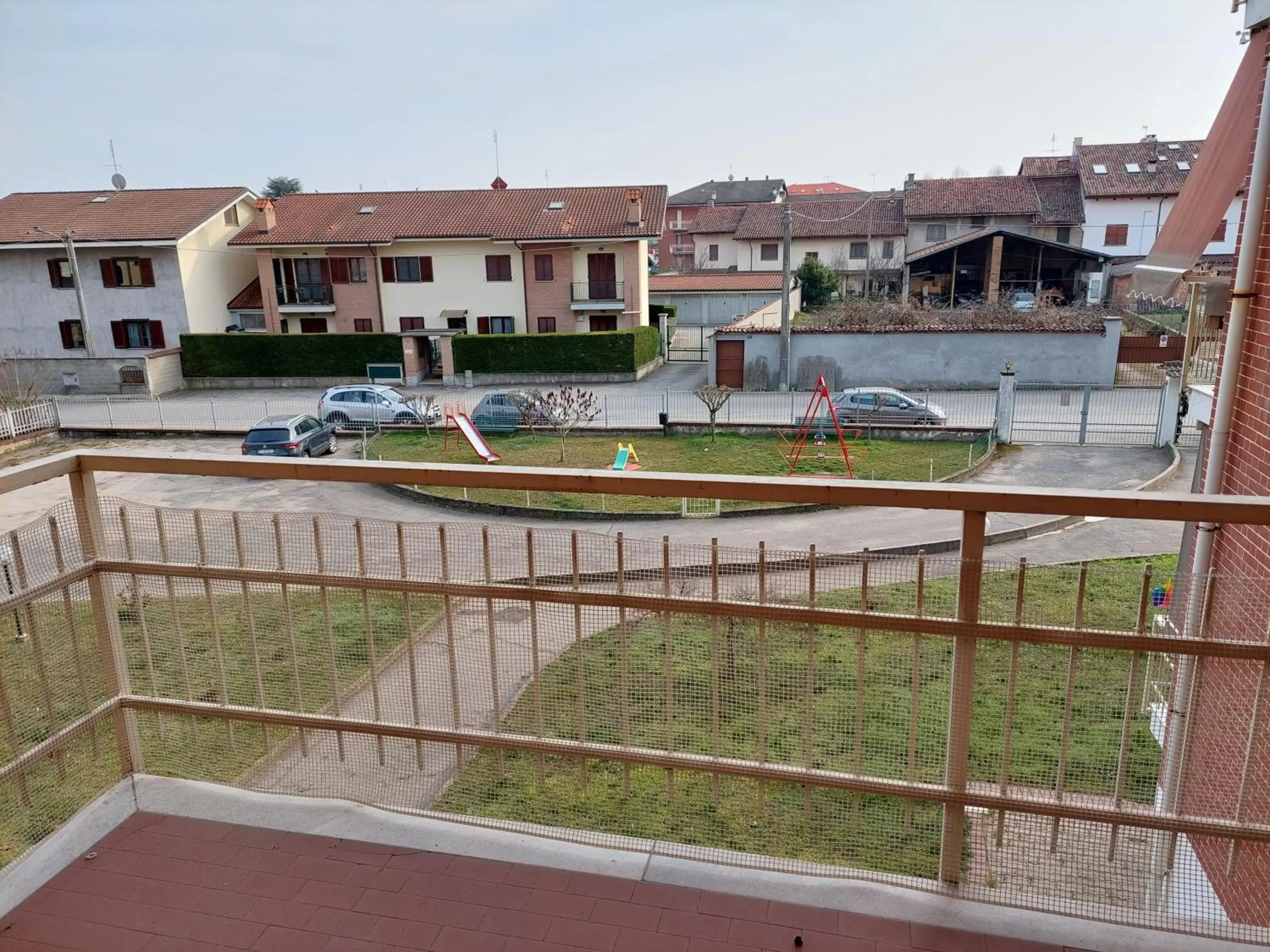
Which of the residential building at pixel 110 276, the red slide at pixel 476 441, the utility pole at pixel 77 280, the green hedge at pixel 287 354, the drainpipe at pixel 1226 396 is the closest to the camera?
the drainpipe at pixel 1226 396

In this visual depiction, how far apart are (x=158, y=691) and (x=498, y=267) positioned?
27956 mm

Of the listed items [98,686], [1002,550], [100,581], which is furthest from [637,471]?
[1002,550]

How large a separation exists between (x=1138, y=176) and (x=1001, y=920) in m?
43.8

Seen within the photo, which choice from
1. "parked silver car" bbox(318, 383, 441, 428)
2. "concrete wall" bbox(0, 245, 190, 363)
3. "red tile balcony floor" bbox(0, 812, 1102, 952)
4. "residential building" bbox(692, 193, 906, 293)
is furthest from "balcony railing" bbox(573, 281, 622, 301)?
"red tile balcony floor" bbox(0, 812, 1102, 952)

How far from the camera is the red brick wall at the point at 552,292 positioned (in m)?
29.1

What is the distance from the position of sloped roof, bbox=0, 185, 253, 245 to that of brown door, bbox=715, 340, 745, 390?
18077mm

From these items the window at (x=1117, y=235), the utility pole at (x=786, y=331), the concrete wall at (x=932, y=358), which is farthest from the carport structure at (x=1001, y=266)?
the utility pole at (x=786, y=331)

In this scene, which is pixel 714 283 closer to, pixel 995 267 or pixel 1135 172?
pixel 995 267

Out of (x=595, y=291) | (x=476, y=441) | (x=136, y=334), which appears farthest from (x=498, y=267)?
(x=476, y=441)

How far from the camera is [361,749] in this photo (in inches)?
116

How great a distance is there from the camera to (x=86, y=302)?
2909 centimetres

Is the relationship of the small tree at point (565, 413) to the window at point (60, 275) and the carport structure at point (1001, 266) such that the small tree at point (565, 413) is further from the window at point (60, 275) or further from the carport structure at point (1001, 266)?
the carport structure at point (1001, 266)

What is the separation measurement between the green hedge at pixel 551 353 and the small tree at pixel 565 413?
5838 mm

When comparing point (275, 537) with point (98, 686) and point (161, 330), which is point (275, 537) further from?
point (161, 330)
